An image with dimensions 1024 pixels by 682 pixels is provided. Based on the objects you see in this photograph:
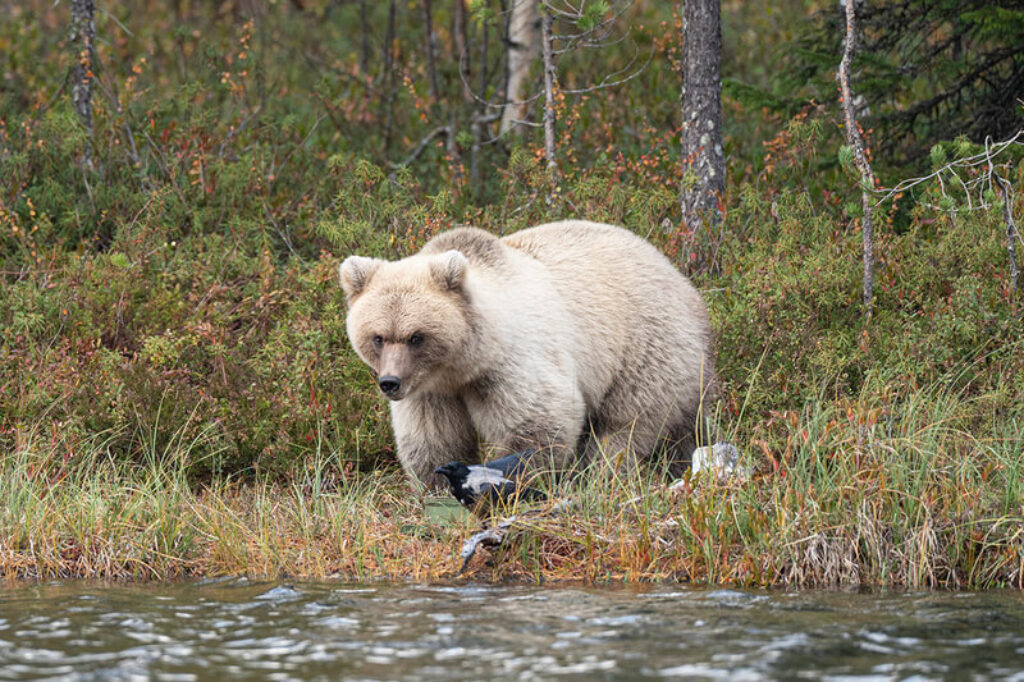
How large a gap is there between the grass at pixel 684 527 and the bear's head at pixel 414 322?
813 millimetres

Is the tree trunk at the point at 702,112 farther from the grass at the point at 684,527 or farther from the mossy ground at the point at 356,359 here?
the grass at the point at 684,527

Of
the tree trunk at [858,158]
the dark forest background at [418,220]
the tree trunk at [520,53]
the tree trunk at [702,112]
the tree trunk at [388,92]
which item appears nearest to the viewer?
the dark forest background at [418,220]

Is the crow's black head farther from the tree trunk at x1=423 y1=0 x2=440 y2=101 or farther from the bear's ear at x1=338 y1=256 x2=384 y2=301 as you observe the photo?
the tree trunk at x1=423 y1=0 x2=440 y2=101

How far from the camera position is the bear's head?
21.7 feet

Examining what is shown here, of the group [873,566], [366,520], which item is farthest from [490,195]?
[873,566]

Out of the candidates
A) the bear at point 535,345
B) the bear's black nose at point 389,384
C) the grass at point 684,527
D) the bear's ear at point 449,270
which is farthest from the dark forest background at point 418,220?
the bear's ear at point 449,270

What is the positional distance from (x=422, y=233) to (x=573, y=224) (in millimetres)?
1971

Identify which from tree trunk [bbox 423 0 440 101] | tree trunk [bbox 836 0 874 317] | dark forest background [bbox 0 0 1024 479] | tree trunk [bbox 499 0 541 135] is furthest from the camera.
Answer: tree trunk [bbox 423 0 440 101]

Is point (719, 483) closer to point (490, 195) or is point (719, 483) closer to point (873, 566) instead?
point (873, 566)

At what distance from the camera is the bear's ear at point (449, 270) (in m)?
6.75

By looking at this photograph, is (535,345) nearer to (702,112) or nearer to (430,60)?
(702,112)

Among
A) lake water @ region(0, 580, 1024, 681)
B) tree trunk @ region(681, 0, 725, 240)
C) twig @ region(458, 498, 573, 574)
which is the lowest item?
lake water @ region(0, 580, 1024, 681)

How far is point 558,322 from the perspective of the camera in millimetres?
7223

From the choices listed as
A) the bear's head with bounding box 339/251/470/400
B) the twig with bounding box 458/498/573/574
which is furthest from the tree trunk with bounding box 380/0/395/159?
the twig with bounding box 458/498/573/574
